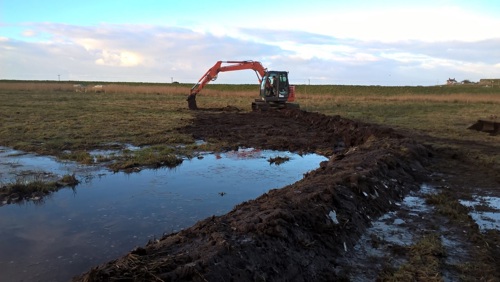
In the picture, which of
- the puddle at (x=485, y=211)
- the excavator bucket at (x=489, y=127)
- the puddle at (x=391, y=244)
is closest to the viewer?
the puddle at (x=391, y=244)

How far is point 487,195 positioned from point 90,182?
26.8 feet

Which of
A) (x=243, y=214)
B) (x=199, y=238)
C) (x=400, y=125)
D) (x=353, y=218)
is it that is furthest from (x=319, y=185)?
(x=400, y=125)

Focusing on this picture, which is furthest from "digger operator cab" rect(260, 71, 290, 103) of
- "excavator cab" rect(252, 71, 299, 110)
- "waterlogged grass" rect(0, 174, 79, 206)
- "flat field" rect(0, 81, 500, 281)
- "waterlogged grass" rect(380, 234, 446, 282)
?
"waterlogged grass" rect(380, 234, 446, 282)

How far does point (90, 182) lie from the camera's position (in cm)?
911

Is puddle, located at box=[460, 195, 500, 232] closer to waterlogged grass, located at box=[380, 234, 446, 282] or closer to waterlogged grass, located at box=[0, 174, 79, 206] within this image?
waterlogged grass, located at box=[380, 234, 446, 282]

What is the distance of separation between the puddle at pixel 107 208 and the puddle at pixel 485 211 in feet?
12.8

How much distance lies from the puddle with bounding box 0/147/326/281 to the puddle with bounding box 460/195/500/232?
3890mm

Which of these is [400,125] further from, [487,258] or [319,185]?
[487,258]

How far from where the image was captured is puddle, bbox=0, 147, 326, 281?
545 centimetres

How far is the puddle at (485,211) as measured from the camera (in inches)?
250

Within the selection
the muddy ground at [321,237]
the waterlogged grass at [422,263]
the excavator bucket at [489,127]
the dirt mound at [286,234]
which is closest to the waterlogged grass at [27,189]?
the dirt mound at [286,234]

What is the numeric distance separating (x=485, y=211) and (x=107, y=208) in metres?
6.53

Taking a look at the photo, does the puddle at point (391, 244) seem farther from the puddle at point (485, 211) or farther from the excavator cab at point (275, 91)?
the excavator cab at point (275, 91)

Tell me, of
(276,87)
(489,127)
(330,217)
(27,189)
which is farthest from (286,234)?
(276,87)
